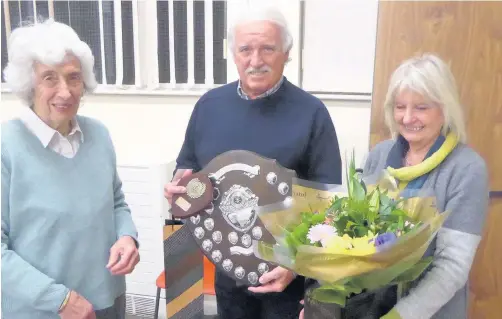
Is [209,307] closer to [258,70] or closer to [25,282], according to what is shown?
[25,282]

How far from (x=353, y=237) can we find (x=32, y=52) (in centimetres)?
77

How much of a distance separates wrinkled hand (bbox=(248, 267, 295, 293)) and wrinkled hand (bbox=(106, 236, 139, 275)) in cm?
34

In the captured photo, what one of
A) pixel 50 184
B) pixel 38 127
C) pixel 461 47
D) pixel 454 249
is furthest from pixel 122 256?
pixel 461 47

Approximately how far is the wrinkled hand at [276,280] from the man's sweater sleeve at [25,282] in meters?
0.45

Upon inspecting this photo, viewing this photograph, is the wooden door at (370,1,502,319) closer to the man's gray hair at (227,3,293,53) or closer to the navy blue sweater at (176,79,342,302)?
the navy blue sweater at (176,79,342,302)

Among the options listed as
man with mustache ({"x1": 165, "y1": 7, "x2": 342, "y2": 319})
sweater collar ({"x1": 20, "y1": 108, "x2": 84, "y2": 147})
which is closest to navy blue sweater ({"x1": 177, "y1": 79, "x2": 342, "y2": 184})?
man with mustache ({"x1": 165, "y1": 7, "x2": 342, "y2": 319})

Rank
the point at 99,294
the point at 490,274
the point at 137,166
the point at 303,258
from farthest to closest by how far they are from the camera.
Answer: the point at 490,274 → the point at 137,166 → the point at 99,294 → the point at 303,258

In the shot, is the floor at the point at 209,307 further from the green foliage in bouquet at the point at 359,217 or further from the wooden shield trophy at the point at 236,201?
the green foliage in bouquet at the point at 359,217

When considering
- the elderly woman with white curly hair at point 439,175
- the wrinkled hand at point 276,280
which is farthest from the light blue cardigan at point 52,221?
the elderly woman with white curly hair at point 439,175

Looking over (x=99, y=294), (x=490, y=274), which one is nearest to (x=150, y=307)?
(x=99, y=294)

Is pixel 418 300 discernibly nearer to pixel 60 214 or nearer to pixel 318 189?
pixel 318 189

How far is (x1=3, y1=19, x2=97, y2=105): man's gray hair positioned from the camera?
1.02m

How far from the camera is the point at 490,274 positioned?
1420mm

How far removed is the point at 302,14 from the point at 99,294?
0.87 metres
